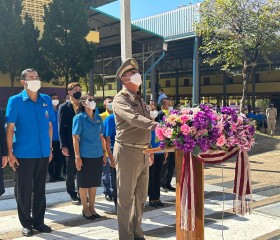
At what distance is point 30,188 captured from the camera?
4418mm

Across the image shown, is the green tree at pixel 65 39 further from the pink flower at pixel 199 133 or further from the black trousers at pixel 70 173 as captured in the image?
the pink flower at pixel 199 133

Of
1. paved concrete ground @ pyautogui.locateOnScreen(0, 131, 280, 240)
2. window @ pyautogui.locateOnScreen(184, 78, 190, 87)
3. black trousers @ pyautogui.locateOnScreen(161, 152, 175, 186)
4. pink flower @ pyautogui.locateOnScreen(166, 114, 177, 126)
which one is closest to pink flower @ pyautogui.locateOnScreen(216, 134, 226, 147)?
pink flower @ pyautogui.locateOnScreen(166, 114, 177, 126)

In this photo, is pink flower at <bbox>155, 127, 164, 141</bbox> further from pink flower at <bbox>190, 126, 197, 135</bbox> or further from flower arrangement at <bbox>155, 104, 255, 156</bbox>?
pink flower at <bbox>190, 126, 197, 135</bbox>

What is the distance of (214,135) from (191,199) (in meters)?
0.62

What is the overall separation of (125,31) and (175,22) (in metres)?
19.3

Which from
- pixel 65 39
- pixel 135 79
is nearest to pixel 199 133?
pixel 135 79

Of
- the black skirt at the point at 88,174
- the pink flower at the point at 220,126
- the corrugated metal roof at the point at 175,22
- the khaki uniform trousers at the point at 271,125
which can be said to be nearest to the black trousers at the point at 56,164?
the black skirt at the point at 88,174

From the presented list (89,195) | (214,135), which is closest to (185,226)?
(214,135)

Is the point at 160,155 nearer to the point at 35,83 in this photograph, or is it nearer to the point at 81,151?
the point at 81,151

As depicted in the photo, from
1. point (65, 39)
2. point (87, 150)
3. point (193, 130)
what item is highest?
point (65, 39)

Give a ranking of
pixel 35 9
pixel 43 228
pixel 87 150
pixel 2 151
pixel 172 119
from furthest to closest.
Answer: pixel 35 9
pixel 87 150
pixel 43 228
pixel 2 151
pixel 172 119

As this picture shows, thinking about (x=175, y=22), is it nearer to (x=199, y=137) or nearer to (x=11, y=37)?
(x=11, y=37)

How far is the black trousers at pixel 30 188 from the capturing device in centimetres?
436

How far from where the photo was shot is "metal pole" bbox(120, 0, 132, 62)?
7281mm
